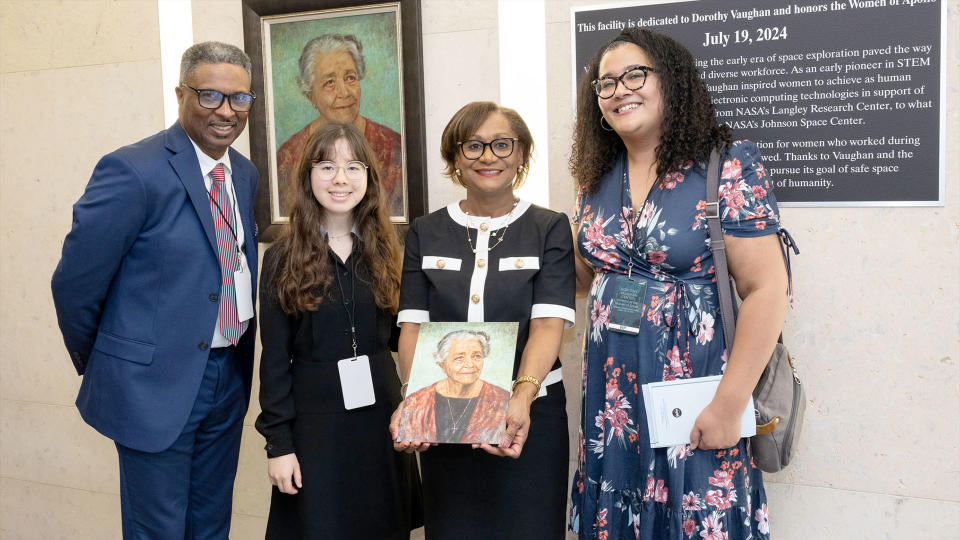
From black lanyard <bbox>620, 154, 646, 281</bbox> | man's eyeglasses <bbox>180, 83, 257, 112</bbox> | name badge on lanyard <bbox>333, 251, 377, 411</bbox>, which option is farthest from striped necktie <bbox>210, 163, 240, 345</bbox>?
black lanyard <bbox>620, 154, 646, 281</bbox>

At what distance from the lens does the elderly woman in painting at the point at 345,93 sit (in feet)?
11.4

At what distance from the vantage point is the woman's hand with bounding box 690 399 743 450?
Answer: 2.21 meters

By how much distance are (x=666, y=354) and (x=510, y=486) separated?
68 cm

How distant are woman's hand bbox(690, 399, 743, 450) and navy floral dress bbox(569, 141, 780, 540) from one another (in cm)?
7

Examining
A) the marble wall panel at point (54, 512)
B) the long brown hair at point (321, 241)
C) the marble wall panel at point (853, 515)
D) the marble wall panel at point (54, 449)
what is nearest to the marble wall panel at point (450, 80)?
the long brown hair at point (321, 241)

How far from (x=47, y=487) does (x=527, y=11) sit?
13.4 ft

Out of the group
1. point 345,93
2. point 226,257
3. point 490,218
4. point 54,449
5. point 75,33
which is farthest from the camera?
point 54,449

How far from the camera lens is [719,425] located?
7.26 ft

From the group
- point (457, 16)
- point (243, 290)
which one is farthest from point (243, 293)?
point (457, 16)

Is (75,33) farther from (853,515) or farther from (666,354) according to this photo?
(853,515)

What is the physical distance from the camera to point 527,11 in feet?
10.6

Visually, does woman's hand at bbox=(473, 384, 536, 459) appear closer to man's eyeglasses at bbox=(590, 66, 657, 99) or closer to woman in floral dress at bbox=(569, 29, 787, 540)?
woman in floral dress at bbox=(569, 29, 787, 540)

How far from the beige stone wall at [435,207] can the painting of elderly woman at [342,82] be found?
0.18 m

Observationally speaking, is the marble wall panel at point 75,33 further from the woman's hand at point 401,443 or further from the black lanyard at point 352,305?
the woman's hand at point 401,443
